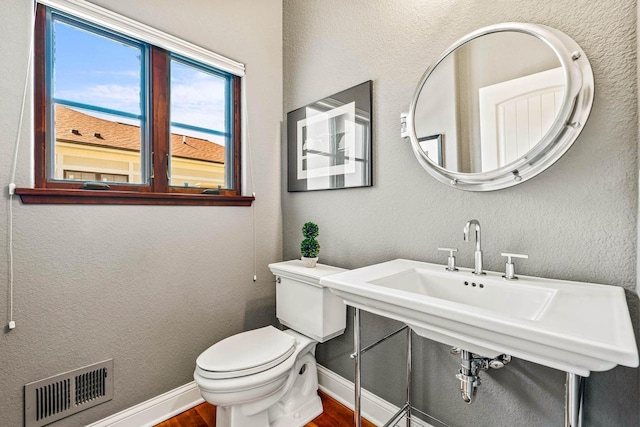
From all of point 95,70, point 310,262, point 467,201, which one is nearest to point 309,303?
point 310,262

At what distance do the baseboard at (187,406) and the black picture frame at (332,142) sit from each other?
3.70ft

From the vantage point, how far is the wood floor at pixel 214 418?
1531 millimetres

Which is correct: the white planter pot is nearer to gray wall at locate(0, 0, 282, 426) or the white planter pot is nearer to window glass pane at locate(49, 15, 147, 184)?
gray wall at locate(0, 0, 282, 426)

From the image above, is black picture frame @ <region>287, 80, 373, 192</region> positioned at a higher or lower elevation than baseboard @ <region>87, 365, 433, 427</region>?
higher

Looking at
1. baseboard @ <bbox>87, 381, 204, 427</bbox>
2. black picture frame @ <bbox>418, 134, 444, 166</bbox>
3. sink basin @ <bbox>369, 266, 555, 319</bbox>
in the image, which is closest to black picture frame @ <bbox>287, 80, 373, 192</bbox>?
black picture frame @ <bbox>418, 134, 444, 166</bbox>

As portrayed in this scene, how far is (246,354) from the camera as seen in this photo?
1347mm

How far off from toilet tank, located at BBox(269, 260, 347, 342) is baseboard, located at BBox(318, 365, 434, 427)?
1.15 ft

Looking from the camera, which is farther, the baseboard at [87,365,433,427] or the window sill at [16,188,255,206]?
the baseboard at [87,365,433,427]

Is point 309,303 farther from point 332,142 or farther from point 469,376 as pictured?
point 332,142

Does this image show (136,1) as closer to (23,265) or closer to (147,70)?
(147,70)

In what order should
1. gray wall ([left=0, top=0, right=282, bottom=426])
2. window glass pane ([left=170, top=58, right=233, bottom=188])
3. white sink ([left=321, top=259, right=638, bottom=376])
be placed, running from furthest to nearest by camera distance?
window glass pane ([left=170, top=58, right=233, bottom=188]) → gray wall ([left=0, top=0, right=282, bottom=426]) → white sink ([left=321, top=259, right=638, bottom=376])

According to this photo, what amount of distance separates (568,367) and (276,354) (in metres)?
1.07

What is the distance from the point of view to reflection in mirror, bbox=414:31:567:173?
1.03 meters

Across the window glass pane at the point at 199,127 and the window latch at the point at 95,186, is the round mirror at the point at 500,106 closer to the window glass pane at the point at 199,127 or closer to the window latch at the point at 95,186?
the window glass pane at the point at 199,127
